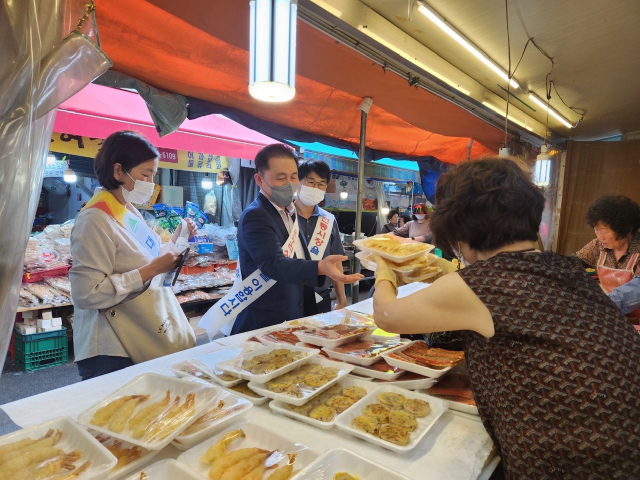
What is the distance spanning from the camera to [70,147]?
188 inches

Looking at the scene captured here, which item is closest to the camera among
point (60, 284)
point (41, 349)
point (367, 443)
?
point (367, 443)

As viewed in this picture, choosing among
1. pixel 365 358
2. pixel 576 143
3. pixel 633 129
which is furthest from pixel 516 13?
pixel 633 129

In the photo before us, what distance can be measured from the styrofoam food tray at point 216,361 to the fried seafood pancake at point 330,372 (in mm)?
381

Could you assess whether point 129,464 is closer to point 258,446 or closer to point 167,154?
point 258,446

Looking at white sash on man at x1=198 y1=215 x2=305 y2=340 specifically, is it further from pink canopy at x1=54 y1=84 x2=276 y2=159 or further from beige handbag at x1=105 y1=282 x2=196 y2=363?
pink canopy at x1=54 y1=84 x2=276 y2=159

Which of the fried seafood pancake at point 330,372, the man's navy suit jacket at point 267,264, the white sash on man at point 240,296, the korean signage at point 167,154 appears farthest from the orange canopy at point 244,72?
the korean signage at point 167,154

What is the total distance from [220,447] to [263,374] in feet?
1.23

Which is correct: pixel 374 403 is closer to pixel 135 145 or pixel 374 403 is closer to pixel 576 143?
pixel 135 145

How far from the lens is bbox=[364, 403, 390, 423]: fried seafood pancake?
1.41 meters

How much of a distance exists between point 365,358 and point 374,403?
312mm

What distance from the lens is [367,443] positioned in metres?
1.33

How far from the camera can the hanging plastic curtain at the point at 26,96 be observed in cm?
111

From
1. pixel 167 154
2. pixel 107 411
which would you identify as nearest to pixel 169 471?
pixel 107 411

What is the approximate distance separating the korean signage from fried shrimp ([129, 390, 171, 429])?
14.6 ft
